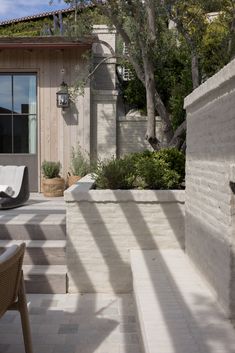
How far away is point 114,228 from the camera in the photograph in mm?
5027

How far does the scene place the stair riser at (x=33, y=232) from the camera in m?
5.55

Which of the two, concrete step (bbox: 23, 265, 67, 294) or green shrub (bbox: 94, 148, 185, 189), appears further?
green shrub (bbox: 94, 148, 185, 189)

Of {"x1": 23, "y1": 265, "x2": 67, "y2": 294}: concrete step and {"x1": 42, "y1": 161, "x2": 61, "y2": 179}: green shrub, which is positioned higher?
{"x1": 42, "y1": 161, "x2": 61, "y2": 179}: green shrub

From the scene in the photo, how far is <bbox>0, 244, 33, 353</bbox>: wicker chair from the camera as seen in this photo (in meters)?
2.81

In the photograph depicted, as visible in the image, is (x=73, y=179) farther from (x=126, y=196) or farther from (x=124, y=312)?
(x=124, y=312)

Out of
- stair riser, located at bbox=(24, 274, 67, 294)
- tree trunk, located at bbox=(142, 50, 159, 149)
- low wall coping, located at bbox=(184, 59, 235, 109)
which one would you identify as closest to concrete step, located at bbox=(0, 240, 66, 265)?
stair riser, located at bbox=(24, 274, 67, 294)

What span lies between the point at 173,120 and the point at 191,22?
2331 mm

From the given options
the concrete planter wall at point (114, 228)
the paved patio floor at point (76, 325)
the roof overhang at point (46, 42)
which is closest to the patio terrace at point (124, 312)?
the paved patio floor at point (76, 325)

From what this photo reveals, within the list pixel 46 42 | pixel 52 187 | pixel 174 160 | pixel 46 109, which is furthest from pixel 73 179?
pixel 174 160

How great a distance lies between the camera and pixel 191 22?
8.62 metres

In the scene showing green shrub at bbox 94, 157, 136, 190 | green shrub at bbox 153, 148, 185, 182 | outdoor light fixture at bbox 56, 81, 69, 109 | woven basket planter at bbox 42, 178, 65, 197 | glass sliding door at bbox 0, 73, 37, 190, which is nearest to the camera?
green shrub at bbox 94, 157, 136, 190

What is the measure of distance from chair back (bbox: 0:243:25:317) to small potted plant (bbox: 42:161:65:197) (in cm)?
596

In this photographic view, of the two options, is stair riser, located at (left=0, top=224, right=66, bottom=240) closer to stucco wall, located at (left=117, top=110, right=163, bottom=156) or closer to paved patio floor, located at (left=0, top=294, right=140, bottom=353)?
paved patio floor, located at (left=0, top=294, right=140, bottom=353)

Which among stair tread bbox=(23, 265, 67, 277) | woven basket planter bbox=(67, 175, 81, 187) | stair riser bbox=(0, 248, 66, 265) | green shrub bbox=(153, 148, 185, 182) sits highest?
green shrub bbox=(153, 148, 185, 182)
